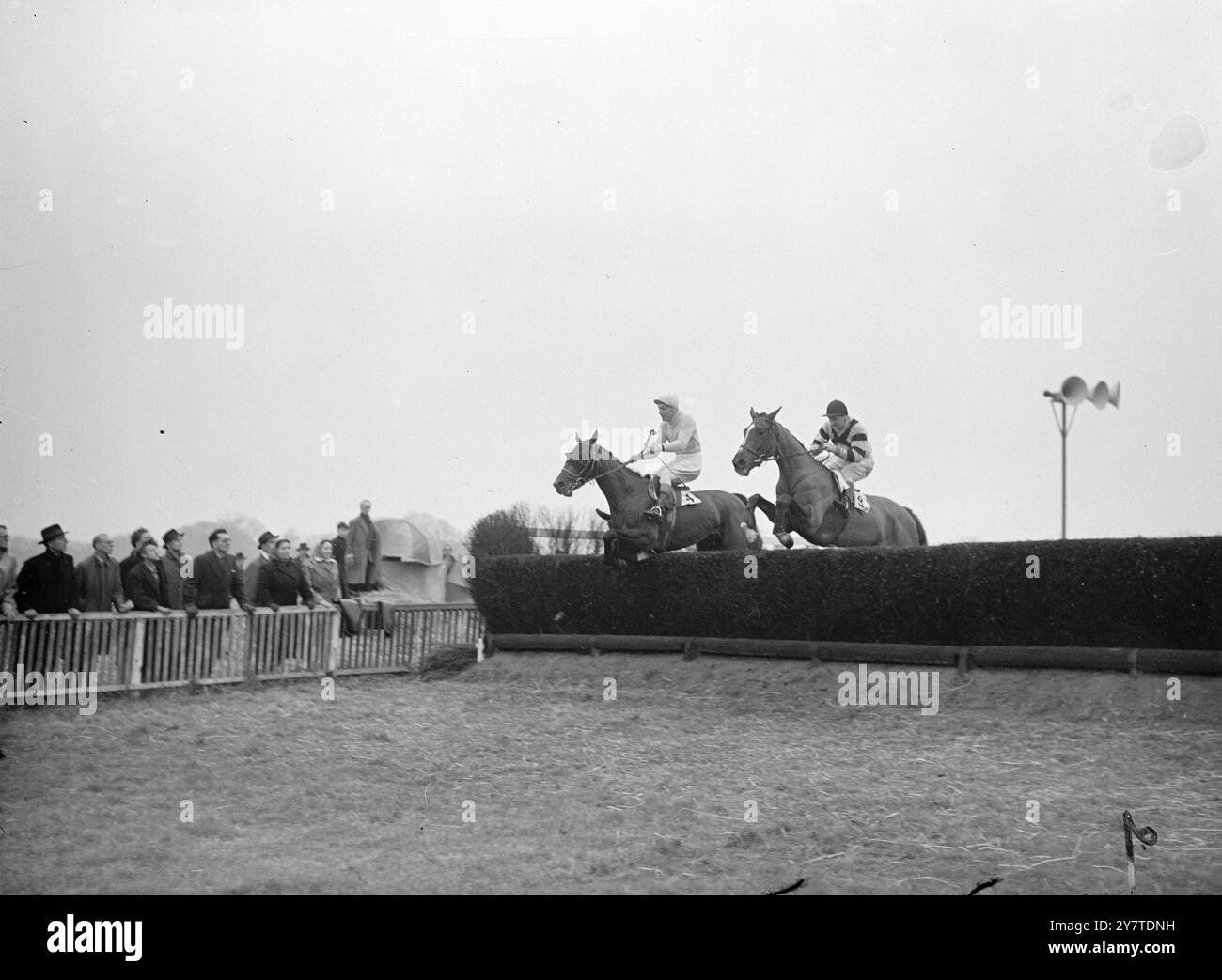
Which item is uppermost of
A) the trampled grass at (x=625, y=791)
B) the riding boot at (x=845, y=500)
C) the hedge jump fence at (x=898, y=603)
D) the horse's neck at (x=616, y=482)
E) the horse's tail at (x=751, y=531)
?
the horse's neck at (x=616, y=482)

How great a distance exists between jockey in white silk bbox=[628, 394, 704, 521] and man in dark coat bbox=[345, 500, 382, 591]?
377cm

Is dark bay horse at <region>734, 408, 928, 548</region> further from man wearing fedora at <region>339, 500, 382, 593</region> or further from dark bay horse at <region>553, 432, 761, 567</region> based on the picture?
man wearing fedora at <region>339, 500, 382, 593</region>

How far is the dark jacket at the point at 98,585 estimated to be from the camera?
1293 cm

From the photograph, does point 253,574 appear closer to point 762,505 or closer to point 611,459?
point 611,459

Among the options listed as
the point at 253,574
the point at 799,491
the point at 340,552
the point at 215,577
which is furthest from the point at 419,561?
the point at 799,491

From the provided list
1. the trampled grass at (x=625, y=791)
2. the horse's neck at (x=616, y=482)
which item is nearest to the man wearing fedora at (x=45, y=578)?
the trampled grass at (x=625, y=791)

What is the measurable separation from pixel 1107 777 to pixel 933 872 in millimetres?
2713

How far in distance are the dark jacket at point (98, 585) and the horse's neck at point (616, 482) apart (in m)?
5.48

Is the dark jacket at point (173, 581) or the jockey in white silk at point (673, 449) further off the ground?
the jockey in white silk at point (673, 449)

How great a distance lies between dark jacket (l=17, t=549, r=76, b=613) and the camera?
39.5ft

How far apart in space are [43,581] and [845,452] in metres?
8.45

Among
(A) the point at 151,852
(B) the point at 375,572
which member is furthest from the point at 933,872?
(B) the point at 375,572

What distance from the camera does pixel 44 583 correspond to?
39.8ft

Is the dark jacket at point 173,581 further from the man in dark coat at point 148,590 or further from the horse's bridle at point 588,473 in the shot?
the horse's bridle at point 588,473
